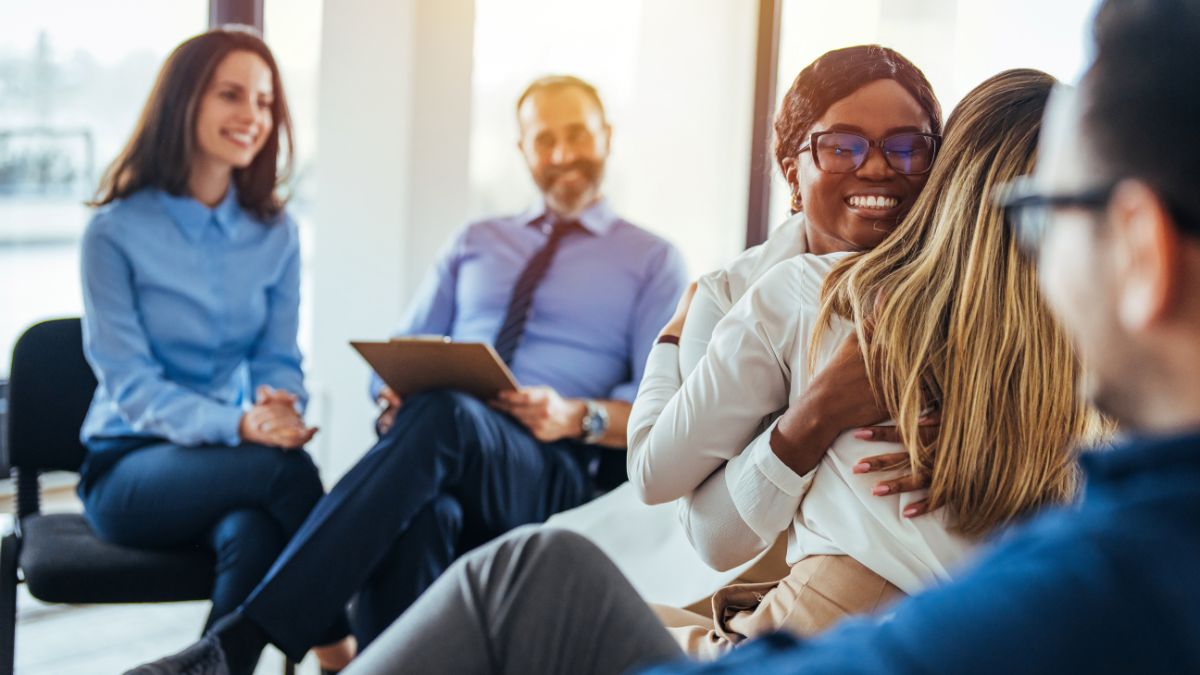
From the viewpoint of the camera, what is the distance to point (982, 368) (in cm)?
127

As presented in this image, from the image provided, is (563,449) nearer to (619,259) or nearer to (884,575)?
(619,259)

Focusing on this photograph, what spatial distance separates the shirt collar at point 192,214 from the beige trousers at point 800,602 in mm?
1584

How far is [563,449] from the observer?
2625 millimetres

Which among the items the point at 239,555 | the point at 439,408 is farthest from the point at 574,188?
the point at 239,555

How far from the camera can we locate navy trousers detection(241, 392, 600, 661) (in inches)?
83.4

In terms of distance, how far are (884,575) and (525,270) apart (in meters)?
1.88

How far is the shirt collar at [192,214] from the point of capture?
2559mm

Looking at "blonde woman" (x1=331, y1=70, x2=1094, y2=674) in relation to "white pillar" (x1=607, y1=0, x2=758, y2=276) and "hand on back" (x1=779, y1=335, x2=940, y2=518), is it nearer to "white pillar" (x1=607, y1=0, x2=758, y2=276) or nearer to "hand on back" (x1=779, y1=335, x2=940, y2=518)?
"hand on back" (x1=779, y1=335, x2=940, y2=518)

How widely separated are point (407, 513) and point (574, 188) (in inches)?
45.8

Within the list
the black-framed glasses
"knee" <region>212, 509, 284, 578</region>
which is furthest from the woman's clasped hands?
the black-framed glasses

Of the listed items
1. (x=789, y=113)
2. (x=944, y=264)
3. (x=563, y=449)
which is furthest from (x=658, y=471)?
(x=563, y=449)

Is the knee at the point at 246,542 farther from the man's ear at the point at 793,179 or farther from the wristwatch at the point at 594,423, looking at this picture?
the man's ear at the point at 793,179

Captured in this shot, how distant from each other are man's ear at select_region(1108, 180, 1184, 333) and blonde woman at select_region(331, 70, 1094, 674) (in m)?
0.57

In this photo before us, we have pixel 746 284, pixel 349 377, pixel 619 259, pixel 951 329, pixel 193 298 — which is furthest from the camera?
pixel 349 377
